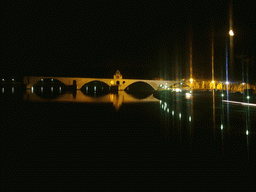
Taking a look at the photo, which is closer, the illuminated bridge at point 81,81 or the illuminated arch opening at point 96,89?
the illuminated arch opening at point 96,89

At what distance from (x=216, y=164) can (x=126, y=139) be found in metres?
2.44

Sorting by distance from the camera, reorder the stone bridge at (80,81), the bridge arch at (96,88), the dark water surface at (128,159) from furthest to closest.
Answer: the stone bridge at (80,81), the bridge arch at (96,88), the dark water surface at (128,159)

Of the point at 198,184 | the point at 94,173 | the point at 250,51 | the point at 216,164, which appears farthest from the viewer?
the point at 250,51

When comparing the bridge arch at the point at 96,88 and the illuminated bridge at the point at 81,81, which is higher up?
the illuminated bridge at the point at 81,81

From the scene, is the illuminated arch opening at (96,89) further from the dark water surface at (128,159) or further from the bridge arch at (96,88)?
the dark water surface at (128,159)

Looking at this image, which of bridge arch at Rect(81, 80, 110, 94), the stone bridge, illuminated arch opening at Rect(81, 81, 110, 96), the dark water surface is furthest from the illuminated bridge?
the dark water surface

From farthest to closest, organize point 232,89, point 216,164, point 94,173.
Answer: point 232,89
point 216,164
point 94,173

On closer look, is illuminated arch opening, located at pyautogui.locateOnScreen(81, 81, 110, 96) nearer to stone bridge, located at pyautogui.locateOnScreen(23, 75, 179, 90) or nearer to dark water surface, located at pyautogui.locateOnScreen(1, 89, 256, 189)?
stone bridge, located at pyautogui.locateOnScreen(23, 75, 179, 90)

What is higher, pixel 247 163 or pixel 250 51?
pixel 250 51

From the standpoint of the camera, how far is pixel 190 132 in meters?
6.26

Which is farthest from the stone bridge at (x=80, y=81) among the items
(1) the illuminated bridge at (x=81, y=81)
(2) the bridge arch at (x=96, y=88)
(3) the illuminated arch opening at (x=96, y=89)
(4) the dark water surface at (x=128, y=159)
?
(4) the dark water surface at (x=128, y=159)

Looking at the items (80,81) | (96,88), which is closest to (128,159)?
(80,81)

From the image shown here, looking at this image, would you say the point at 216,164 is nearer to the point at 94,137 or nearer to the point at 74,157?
the point at 74,157

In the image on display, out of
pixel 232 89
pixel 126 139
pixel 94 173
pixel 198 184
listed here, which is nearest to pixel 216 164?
pixel 198 184
